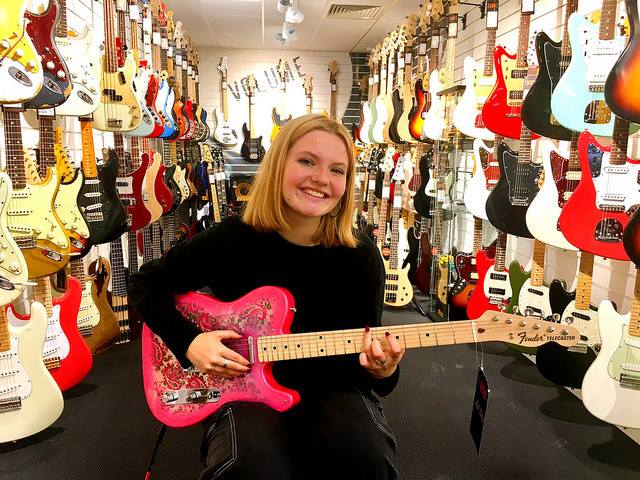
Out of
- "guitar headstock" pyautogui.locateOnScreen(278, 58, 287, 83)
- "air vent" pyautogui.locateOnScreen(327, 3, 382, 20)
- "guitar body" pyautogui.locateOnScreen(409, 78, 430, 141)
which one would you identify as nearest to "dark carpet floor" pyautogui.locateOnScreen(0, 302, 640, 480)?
"guitar body" pyautogui.locateOnScreen(409, 78, 430, 141)

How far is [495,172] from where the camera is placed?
2625 millimetres

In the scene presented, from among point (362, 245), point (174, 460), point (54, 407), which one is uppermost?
point (362, 245)

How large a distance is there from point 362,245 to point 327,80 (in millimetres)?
5602

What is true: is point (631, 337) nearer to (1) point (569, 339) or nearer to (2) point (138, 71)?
(1) point (569, 339)

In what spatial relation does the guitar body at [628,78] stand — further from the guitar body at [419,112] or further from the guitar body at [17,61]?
the guitar body at [419,112]

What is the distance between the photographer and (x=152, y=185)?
3074mm

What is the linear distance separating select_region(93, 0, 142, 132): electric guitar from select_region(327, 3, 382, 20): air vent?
2.46m

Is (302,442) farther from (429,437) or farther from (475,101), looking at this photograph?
(475,101)

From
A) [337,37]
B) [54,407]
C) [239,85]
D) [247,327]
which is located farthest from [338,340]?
[239,85]

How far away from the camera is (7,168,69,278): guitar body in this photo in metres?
1.85

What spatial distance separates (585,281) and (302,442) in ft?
5.04

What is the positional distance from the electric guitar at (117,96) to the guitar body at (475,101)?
1758mm

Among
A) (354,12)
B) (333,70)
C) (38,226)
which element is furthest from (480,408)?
(333,70)

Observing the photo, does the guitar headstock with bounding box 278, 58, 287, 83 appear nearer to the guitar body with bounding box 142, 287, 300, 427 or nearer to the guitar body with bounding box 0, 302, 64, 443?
the guitar body with bounding box 0, 302, 64, 443
